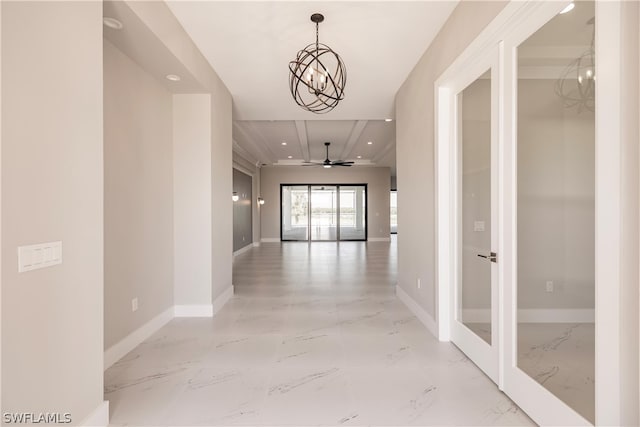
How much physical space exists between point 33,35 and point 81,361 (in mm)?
1716

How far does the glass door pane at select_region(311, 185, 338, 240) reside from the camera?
47.5ft

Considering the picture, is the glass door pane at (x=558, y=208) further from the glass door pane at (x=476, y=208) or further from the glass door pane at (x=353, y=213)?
the glass door pane at (x=353, y=213)

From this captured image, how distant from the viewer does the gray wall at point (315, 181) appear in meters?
14.2

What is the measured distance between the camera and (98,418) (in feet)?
6.64

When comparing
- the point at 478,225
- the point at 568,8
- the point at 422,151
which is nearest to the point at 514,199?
the point at 478,225

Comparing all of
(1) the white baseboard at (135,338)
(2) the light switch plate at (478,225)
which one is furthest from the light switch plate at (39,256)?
(2) the light switch plate at (478,225)

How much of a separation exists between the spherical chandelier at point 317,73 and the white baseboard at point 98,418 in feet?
8.28

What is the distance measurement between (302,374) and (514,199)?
2123 millimetres

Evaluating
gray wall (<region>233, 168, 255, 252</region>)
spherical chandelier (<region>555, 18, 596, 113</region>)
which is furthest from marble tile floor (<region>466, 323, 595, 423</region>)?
gray wall (<region>233, 168, 255, 252</region>)

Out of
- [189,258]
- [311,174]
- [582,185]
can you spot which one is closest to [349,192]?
[311,174]

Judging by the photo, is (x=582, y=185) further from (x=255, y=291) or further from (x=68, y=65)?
(x=255, y=291)

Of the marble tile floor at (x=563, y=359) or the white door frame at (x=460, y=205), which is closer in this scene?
the marble tile floor at (x=563, y=359)

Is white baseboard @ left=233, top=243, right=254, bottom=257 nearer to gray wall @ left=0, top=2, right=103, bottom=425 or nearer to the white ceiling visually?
the white ceiling

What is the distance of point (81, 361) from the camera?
6.27 ft
